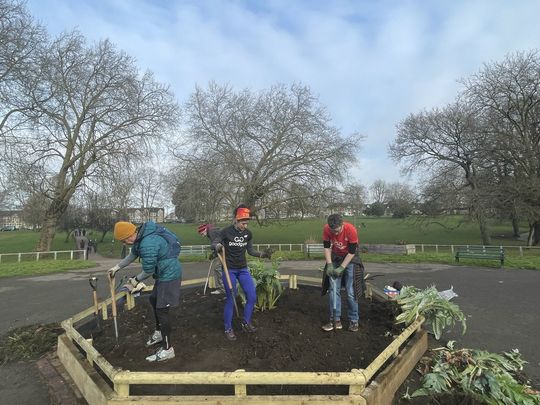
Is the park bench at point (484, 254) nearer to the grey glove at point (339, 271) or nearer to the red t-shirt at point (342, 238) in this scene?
the red t-shirt at point (342, 238)

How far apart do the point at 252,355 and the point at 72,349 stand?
2227 mm

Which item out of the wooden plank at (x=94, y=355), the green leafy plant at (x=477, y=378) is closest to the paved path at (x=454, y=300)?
the green leafy plant at (x=477, y=378)

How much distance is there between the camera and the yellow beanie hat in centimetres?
436

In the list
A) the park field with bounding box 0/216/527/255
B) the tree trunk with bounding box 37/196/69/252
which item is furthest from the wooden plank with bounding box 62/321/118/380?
the park field with bounding box 0/216/527/255

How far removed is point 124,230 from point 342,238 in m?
2.95

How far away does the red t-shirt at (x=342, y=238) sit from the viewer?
17.3 ft

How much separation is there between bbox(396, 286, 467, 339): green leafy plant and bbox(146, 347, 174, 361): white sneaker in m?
3.13

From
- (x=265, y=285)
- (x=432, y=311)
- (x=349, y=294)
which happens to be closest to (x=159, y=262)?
(x=265, y=285)

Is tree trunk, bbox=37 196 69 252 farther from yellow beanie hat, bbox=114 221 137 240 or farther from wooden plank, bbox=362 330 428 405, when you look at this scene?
wooden plank, bbox=362 330 428 405

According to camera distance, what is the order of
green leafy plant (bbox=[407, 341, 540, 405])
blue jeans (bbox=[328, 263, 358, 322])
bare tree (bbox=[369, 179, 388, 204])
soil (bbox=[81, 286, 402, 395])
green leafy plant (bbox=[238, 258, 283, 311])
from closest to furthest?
green leafy plant (bbox=[407, 341, 540, 405]) < soil (bbox=[81, 286, 402, 395]) < blue jeans (bbox=[328, 263, 358, 322]) < green leafy plant (bbox=[238, 258, 283, 311]) < bare tree (bbox=[369, 179, 388, 204])

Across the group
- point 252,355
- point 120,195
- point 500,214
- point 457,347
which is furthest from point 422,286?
point 500,214

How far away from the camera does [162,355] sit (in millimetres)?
4379

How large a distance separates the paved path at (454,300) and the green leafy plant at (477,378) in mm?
473

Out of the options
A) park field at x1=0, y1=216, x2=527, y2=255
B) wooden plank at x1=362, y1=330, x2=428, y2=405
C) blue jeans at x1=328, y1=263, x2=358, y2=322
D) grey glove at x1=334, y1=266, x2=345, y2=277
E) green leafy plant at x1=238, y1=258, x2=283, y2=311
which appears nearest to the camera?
wooden plank at x1=362, y1=330, x2=428, y2=405
